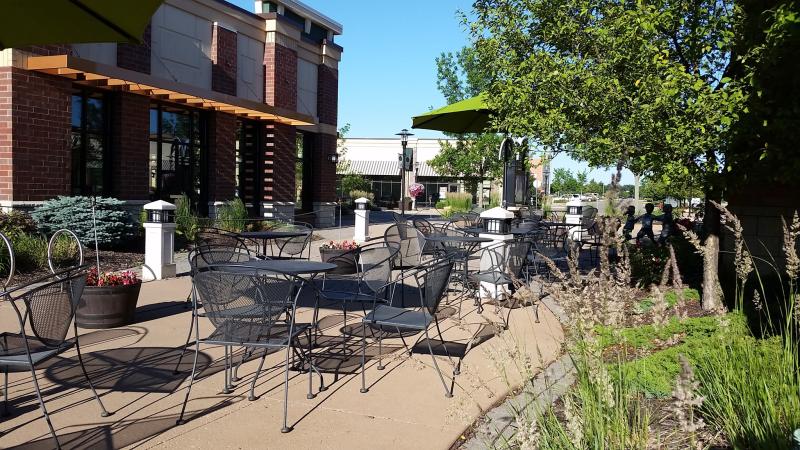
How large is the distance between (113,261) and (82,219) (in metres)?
1.28

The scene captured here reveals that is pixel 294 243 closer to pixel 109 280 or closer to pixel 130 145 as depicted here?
pixel 109 280

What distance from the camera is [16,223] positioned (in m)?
10.4

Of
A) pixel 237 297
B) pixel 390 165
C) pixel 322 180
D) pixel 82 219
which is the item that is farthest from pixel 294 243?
pixel 390 165

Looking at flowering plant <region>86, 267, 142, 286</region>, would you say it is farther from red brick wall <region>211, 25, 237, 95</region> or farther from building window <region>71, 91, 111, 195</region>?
red brick wall <region>211, 25, 237, 95</region>

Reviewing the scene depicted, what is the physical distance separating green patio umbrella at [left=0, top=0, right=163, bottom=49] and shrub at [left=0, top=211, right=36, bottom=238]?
6676 mm

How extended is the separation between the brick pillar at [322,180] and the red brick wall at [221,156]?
4.68 meters

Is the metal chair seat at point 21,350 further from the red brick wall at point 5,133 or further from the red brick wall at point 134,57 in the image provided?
the red brick wall at point 134,57

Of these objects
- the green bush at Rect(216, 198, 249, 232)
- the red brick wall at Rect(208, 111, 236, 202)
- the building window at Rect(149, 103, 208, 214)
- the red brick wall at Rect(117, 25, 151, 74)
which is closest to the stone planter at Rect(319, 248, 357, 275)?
the green bush at Rect(216, 198, 249, 232)

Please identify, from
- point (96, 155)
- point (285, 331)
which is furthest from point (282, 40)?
point (285, 331)

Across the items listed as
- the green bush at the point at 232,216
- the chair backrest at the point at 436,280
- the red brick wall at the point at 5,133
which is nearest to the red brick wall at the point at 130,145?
the green bush at the point at 232,216

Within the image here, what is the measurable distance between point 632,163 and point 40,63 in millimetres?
10239

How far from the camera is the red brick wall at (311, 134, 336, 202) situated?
73.2 ft

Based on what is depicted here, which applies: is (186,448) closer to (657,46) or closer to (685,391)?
(685,391)

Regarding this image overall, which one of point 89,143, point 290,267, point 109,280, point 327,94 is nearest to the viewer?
point 290,267
